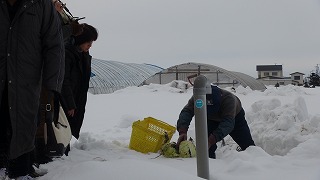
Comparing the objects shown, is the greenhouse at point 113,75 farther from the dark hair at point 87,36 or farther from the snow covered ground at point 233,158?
the dark hair at point 87,36

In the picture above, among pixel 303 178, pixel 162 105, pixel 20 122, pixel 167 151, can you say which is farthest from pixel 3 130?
pixel 162 105

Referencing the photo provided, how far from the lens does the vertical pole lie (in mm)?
2984

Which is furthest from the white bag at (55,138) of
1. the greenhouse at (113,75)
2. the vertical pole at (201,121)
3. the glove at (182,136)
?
the greenhouse at (113,75)

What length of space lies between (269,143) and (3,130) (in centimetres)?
392

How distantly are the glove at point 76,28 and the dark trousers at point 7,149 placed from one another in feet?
4.48

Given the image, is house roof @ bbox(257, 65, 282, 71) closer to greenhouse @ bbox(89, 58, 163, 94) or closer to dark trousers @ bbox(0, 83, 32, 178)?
greenhouse @ bbox(89, 58, 163, 94)

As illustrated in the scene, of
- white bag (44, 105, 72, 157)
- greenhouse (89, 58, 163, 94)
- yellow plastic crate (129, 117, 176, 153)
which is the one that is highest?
white bag (44, 105, 72, 157)

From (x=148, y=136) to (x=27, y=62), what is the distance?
2.29m

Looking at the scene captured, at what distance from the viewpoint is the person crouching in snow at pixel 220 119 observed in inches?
183

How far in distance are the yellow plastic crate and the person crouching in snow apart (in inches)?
10.1

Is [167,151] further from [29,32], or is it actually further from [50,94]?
[29,32]

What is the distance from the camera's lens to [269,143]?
228 inches

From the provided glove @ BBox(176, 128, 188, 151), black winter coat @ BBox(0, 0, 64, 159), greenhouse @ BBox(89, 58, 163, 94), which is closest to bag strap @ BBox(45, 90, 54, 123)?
black winter coat @ BBox(0, 0, 64, 159)

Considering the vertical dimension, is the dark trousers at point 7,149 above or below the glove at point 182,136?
above
